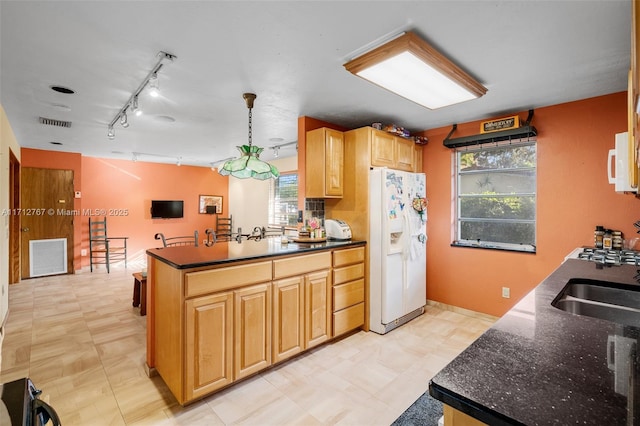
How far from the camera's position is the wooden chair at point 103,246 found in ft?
19.9

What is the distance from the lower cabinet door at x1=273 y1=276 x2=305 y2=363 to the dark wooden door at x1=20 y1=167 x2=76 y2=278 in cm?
547

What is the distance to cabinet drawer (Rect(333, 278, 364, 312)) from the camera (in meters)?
2.96

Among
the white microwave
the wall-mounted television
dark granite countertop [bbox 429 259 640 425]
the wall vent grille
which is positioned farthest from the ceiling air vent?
the white microwave

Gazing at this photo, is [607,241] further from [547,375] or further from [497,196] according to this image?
[547,375]

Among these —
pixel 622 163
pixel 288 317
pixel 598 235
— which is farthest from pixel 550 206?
pixel 288 317

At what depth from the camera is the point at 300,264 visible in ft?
8.60

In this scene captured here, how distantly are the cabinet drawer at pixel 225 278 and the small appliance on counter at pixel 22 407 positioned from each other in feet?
3.80

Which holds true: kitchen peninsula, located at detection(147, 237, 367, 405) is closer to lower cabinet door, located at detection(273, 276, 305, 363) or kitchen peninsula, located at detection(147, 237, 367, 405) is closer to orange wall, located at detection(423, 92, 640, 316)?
lower cabinet door, located at detection(273, 276, 305, 363)

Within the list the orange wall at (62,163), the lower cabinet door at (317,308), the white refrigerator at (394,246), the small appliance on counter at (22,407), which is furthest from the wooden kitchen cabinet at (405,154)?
the orange wall at (62,163)

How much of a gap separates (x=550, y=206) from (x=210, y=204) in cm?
718

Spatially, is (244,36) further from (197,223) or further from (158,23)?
(197,223)

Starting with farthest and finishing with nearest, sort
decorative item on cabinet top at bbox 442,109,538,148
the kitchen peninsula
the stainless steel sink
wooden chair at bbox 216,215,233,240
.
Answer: wooden chair at bbox 216,215,233,240
decorative item on cabinet top at bbox 442,109,538,148
the kitchen peninsula
the stainless steel sink

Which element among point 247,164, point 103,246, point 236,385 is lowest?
point 236,385

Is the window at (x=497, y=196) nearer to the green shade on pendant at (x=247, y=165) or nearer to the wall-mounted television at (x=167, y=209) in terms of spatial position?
the green shade on pendant at (x=247, y=165)
